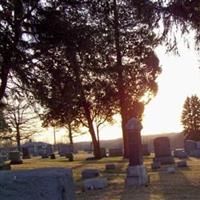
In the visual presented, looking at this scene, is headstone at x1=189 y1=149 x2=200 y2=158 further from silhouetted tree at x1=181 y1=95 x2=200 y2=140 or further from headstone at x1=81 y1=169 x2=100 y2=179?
silhouetted tree at x1=181 y1=95 x2=200 y2=140

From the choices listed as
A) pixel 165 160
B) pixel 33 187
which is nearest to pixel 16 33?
pixel 33 187

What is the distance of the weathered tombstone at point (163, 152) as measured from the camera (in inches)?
947

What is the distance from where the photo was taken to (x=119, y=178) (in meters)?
17.2

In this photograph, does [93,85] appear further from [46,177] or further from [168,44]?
[46,177]

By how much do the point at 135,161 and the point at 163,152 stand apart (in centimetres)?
916

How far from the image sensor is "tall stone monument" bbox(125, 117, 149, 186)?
580 inches

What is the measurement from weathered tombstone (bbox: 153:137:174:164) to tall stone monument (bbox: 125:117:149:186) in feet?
26.5

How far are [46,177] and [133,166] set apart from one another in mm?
11962

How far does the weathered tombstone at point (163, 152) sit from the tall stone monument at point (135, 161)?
808 cm

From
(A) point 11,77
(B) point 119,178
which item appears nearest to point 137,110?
(B) point 119,178

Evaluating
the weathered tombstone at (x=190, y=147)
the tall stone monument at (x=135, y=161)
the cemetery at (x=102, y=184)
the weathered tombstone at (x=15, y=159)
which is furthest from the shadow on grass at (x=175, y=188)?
the weathered tombstone at (x=15, y=159)

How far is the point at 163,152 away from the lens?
80.8 ft

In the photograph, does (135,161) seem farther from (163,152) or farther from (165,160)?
(163,152)

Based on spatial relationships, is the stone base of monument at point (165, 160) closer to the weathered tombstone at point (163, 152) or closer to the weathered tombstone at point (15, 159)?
the weathered tombstone at point (163, 152)
